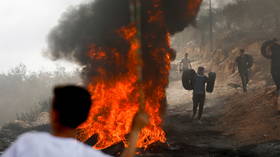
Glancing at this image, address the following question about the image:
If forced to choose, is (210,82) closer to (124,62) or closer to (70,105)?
(124,62)

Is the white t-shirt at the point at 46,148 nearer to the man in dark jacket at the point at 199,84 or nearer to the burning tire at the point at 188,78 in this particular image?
the man in dark jacket at the point at 199,84

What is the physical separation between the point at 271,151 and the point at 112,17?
8.72 m

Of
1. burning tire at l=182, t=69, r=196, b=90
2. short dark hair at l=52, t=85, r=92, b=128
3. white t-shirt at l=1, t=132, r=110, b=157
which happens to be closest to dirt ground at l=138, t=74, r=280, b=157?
burning tire at l=182, t=69, r=196, b=90

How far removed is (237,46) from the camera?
30859mm

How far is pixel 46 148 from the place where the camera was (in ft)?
6.48

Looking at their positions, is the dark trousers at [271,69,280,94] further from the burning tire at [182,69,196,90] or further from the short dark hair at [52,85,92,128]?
the short dark hair at [52,85,92,128]

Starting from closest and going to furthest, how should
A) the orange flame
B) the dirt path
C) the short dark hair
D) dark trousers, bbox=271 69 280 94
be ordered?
the short dark hair → the dirt path → the orange flame → dark trousers, bbox=271 69 280 94

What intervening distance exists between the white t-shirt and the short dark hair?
147mm

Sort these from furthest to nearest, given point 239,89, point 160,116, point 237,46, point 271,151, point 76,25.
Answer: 1. point 237,46
2. point 239,89
3. point 76,25
4. point 160,116
5. point 271,151

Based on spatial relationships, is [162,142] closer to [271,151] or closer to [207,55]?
[271,151]

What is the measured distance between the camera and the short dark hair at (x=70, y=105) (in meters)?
2.19

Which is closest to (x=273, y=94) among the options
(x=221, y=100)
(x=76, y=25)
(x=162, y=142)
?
(x=221, y=100)

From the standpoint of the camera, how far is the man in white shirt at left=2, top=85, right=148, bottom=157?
77.8 inches

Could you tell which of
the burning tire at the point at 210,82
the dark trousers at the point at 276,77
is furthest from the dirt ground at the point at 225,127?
the burning tire at the point at 210,82
